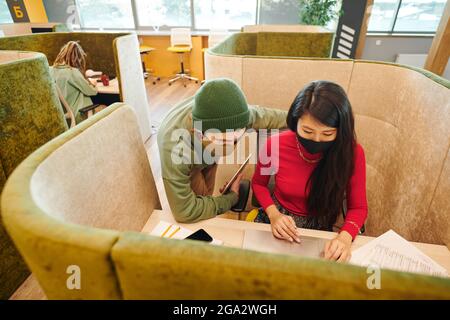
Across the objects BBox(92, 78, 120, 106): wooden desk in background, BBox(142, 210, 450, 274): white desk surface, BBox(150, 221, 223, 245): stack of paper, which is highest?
BBox(150, 221, 223, 245): stack of paper

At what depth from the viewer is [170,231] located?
3.63 feet

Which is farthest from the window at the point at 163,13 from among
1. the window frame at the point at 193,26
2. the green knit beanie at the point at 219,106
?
the green knit beanie at the point at 219,106

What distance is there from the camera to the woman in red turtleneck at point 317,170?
108 centimetres

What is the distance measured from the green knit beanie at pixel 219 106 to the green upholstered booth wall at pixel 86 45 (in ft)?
9.75

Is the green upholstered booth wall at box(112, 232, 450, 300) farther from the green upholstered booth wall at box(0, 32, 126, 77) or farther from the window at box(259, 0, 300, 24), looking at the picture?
the window at box(259, 0, 300, 24)

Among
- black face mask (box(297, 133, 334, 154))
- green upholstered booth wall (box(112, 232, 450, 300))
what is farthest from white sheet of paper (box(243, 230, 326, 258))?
green upholstered booth wall (box(112, 232, 450, 300))

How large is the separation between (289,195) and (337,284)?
94 cm

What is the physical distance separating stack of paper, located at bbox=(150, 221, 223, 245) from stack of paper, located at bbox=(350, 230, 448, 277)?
1.75ft

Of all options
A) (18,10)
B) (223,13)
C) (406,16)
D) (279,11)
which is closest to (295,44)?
(279,11)

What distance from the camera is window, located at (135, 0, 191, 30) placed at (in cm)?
621

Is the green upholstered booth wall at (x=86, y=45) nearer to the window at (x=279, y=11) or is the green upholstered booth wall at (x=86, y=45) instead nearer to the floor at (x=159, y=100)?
the floor at (x=159, y=100)

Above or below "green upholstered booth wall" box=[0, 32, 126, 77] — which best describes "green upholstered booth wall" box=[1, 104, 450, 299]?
above

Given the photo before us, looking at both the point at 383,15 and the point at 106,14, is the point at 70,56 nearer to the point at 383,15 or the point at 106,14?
the point at 106,14

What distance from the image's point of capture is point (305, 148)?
1227 mm
